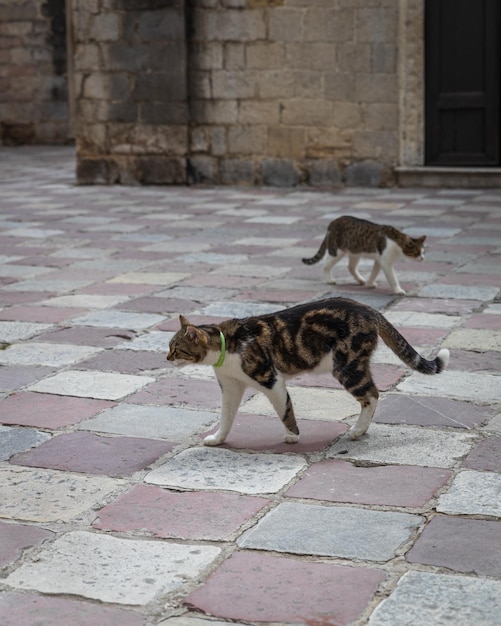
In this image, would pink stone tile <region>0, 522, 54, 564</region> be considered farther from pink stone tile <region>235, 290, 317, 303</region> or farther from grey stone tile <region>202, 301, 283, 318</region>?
pink stone tile <region>235, 290, 317, 303</region>

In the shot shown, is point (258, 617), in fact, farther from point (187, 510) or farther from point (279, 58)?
point (279, 58)

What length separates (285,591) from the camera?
2902mm

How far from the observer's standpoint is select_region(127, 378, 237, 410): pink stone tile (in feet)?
15.5

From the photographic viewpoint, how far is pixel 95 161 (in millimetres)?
14070

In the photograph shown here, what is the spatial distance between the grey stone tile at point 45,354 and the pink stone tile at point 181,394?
1.97 feet

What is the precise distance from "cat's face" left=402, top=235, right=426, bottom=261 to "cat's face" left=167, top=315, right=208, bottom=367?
2.91 m

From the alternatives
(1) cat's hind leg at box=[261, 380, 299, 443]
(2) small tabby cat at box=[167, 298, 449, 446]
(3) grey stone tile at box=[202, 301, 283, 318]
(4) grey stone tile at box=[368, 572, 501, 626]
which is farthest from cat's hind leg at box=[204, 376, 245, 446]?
(3) grey stone tile at box=[202, 301, 283, 318]

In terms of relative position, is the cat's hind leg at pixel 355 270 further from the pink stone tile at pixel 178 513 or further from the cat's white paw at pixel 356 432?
the pink stone tile at pixel 178 513

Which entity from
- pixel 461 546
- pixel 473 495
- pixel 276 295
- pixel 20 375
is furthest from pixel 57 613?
pixel 276 295

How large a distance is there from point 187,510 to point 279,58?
10.3 metres

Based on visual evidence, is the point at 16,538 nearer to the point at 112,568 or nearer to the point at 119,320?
the point at 112,568

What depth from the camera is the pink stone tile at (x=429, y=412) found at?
4387 mm

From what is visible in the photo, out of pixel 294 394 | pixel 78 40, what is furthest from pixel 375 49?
pixel 294 394

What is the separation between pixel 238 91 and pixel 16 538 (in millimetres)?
10631
